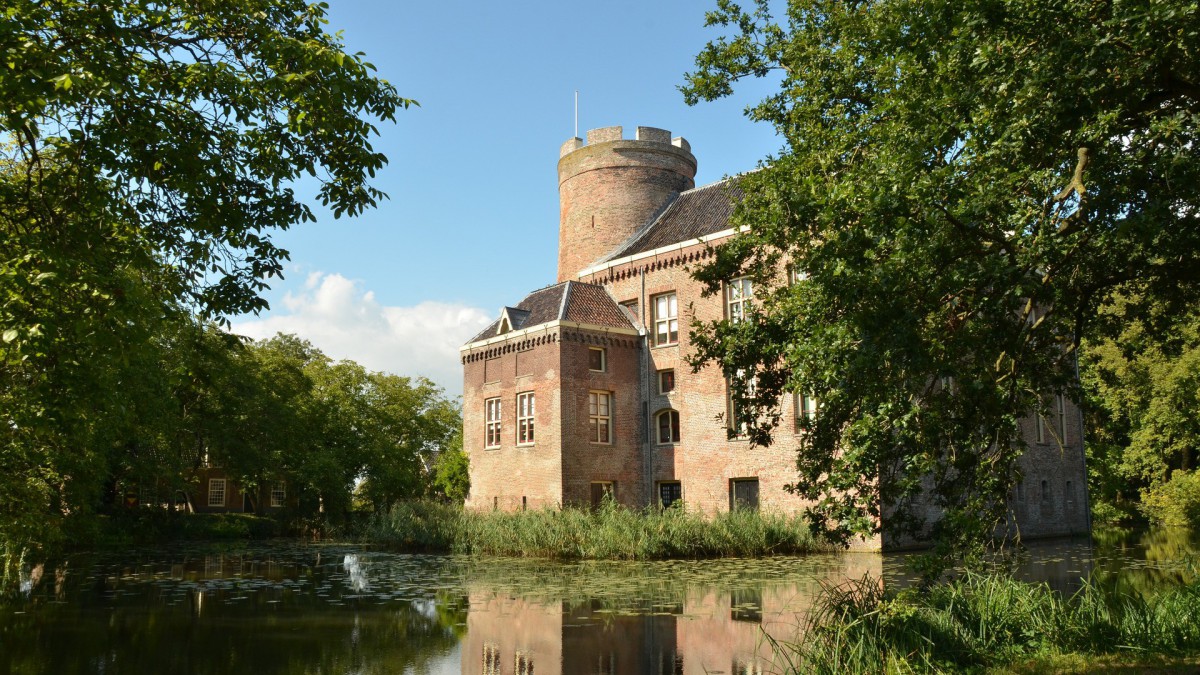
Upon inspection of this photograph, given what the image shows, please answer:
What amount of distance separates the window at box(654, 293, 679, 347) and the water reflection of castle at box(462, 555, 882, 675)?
17.2 m

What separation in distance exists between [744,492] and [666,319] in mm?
7028

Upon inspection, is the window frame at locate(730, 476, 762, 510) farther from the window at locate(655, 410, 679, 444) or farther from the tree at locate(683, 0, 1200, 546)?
the tree at locate(683, 0, 1200, 546)

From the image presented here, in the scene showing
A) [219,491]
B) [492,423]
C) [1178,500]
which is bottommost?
[1178,500]

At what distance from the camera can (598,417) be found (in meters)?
33.5

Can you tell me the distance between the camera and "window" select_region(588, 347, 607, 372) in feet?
110

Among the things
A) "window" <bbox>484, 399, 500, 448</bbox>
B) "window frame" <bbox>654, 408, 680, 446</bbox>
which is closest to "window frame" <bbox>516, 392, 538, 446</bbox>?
"window" <bbox>484, 399, 500, 448</bbox>

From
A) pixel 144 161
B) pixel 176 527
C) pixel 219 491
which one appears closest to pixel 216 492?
pixel 219 491

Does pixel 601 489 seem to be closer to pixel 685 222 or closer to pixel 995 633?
pixel 685 222

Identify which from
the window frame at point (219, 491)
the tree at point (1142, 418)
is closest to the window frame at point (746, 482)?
the tree at point (1142, 418)

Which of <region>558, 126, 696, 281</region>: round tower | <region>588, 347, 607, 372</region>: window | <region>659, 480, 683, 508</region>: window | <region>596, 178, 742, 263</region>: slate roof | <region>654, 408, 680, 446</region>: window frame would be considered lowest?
<region>659, 480, 683, 508</region>: window

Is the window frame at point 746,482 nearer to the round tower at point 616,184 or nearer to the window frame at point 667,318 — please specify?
the window frame at point 667,318

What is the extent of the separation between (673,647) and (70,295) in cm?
773

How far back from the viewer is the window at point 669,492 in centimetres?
3333

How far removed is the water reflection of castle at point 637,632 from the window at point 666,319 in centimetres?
1719
